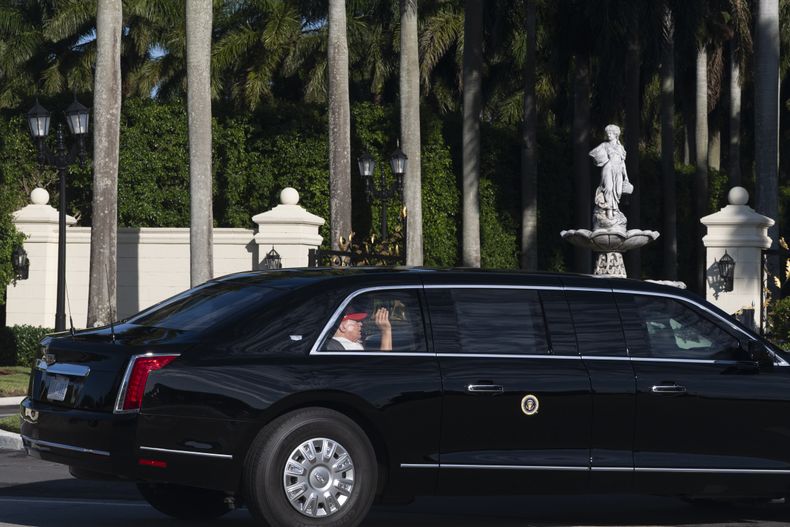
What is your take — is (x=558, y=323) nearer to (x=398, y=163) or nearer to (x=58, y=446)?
(x=58, y=446)

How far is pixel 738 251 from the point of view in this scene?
27453 mm

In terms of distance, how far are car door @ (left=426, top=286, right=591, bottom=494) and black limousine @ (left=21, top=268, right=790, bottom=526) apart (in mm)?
11

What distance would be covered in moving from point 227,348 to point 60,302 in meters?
17.6

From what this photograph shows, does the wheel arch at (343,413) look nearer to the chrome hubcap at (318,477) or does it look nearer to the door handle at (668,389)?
the chrome hubcap at (318,477)

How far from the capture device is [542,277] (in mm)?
9125

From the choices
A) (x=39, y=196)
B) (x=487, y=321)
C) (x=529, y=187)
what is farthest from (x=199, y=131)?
(x=487, y=321)

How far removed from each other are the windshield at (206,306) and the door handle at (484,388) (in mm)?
1219

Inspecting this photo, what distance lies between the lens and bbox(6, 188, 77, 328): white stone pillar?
31.5 metres

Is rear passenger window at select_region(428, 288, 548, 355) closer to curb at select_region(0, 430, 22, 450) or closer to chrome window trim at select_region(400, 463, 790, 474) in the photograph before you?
chrome window trim at select_region(400, 463, 790, 474)

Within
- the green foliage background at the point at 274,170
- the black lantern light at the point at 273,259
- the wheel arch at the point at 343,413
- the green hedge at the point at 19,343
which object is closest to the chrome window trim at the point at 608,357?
the wheel arch at the point at 343,413

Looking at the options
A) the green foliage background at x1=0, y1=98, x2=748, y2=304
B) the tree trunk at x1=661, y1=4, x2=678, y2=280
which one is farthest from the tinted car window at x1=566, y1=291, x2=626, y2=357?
the tree trunk at x1=661, y1=4, x2=678, y2=280

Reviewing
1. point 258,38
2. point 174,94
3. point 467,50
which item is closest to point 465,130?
point 467,50

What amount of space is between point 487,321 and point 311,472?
1400 mm

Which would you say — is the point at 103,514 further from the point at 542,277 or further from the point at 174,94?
the point at 174,94
